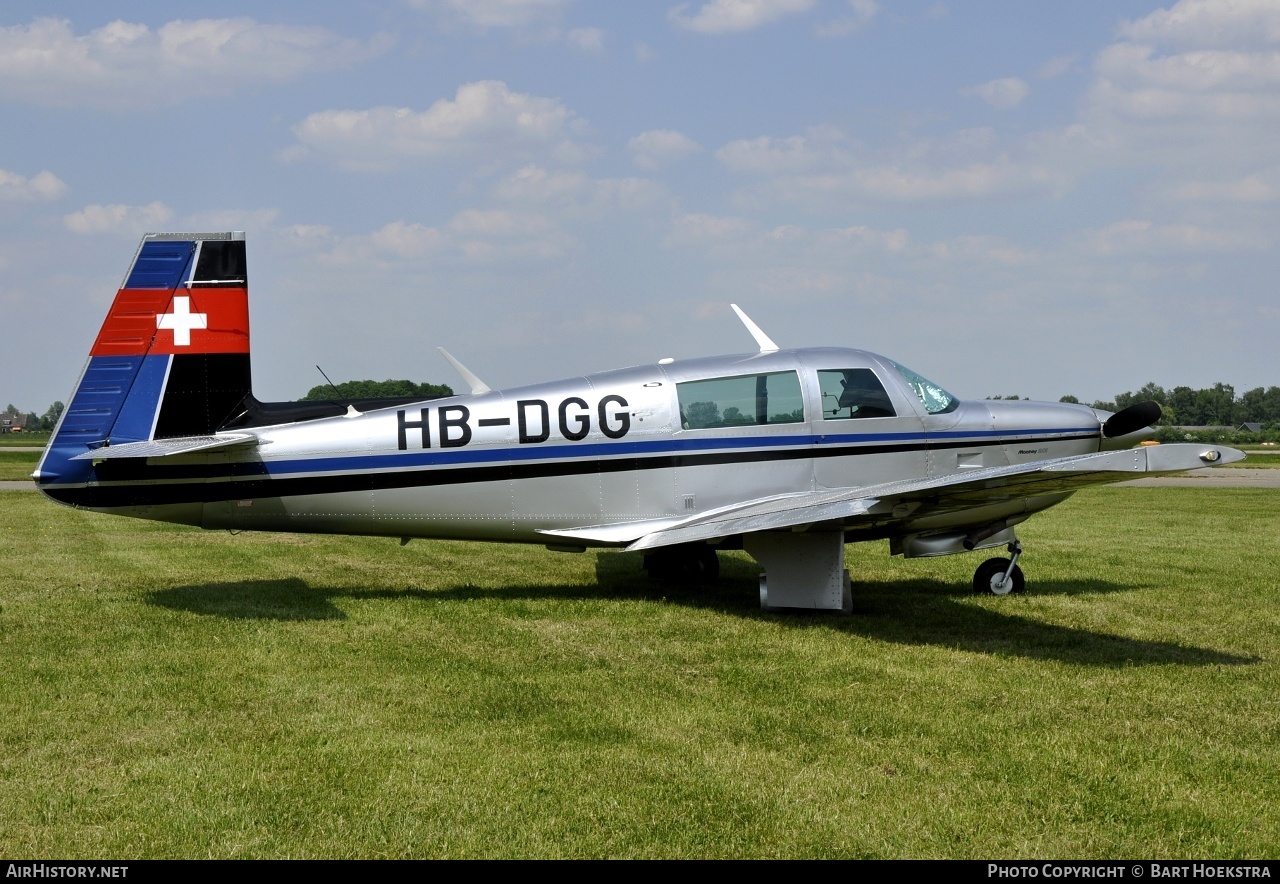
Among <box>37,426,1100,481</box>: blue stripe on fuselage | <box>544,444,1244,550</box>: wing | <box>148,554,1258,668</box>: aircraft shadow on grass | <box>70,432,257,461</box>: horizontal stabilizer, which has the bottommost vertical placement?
<box>148,554,1258,668</box>: aircraft shadow on grass

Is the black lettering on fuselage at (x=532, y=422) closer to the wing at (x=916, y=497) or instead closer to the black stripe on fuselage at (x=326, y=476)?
the black stripe on fuselage at (x=326, y=476)

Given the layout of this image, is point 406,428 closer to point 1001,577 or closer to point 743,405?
point 743,405

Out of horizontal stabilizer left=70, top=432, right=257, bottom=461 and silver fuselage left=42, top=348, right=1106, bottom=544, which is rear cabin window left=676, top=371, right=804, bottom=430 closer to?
silver fuselage left=42, top=348, right=1106, bottom=544

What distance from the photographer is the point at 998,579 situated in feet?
32.4

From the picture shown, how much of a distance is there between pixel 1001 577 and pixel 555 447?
425 cm

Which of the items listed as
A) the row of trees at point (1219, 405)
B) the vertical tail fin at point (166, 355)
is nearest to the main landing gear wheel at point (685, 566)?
the vertical tail fin at point (166, 355)

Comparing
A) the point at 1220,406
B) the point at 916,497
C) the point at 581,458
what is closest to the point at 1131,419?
the point at 916,497

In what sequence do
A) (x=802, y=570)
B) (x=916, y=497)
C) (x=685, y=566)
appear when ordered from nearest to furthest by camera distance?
(x=916, y=497)
(x=802, y=570)
(x=685, y=566)

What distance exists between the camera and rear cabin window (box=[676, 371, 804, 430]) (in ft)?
30.7

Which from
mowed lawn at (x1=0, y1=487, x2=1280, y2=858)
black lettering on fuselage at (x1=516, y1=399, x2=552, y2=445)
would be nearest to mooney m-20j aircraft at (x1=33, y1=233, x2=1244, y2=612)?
black lettering on fuselage at (x1=516, y1=399, x2=552, y2=445)

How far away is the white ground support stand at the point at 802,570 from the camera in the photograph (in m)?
8.65

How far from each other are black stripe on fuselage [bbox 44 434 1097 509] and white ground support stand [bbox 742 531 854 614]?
0.86 meters

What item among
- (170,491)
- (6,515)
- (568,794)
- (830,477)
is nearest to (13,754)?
(568,794)
